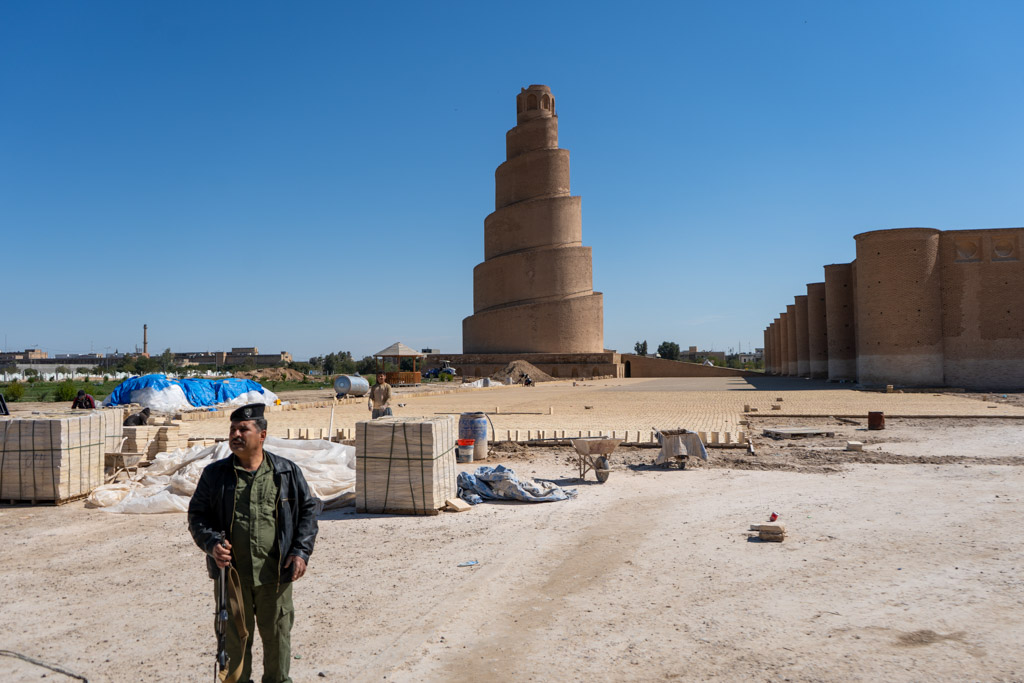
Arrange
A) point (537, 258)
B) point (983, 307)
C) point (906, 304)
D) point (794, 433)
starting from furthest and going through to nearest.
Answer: point (537, 258) < point (906, 304) < point (983, 307) < point (794, 433)

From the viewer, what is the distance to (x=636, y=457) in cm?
1012

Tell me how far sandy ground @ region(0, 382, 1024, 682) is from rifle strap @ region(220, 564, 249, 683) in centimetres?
57

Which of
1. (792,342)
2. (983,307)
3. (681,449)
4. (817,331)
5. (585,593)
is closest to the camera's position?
(585,593)

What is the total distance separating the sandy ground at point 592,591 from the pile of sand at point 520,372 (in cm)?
3483

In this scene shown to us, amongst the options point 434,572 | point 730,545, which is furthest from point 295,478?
point 730,545

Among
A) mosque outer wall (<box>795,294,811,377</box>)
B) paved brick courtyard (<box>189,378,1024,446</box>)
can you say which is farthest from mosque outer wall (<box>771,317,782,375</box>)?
paved brick courtyard (<box>189,378,1024,446</box>)

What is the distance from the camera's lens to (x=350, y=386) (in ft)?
85.3

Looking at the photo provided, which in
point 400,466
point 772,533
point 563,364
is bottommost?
point 772,533

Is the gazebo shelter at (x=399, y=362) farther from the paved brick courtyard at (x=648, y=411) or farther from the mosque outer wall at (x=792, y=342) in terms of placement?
the mosque outer wall at (x=792, y=342)

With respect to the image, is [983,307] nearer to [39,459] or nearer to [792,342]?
[792,342]

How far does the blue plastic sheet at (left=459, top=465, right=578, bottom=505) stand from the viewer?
727 cm

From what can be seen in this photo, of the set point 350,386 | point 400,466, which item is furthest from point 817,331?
point 400,466

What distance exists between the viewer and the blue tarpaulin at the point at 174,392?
1777 centimetres

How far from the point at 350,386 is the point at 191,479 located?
61.7ft
